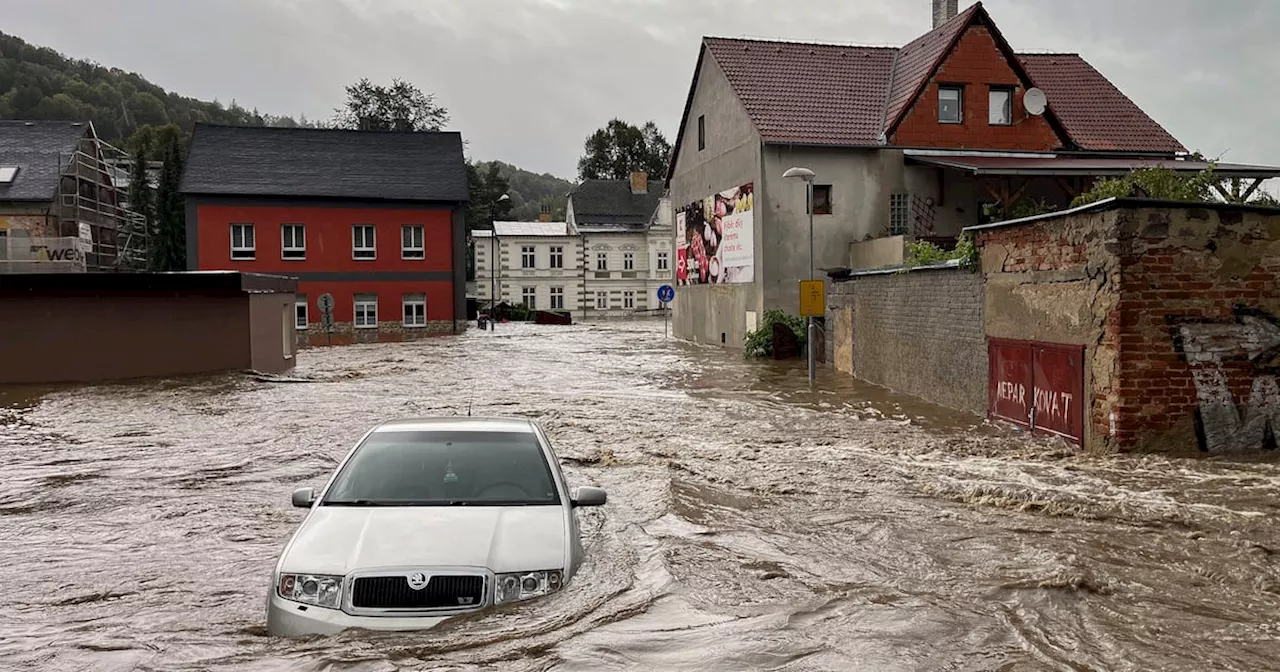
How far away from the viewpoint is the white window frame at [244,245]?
4369cm

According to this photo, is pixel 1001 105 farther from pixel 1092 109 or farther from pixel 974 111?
pixel 1092 109

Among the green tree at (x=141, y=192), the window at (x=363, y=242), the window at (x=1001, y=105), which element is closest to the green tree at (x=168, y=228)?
the green tree at (x=141, y=192)

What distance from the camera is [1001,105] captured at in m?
32.8

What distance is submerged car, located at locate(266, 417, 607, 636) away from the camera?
563cm

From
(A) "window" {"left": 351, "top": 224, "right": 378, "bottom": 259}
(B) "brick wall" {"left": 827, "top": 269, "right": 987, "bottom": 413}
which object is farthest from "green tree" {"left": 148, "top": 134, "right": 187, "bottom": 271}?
(B) "brick wall" {"left": 827, "top": 269, "right": 987, "bottom": 413}

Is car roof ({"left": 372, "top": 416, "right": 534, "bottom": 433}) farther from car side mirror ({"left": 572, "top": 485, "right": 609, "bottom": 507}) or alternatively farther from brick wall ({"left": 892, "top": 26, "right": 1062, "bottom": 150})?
brick wall ({"left": 892, "top": 26, "right": 1062, "bottom": 150})

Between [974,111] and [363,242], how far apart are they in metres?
26.7

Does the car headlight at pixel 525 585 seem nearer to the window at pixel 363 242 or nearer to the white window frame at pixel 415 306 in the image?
the white window frame at pixel 415 306

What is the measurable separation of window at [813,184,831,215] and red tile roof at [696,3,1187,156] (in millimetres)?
1418

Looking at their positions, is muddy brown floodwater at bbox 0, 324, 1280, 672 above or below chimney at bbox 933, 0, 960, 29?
below

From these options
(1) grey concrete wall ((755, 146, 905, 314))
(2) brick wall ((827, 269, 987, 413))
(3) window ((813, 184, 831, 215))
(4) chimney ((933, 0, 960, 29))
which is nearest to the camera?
(2) brick wall ((827, 269, 987, 413))

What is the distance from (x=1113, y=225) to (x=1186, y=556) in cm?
503

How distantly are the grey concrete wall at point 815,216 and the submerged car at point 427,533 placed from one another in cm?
2390

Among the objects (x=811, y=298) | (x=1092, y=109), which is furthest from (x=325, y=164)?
(x=1092, y=109)
